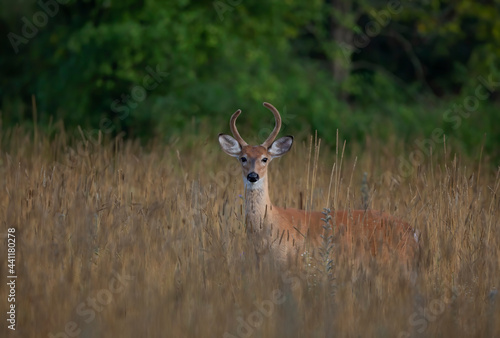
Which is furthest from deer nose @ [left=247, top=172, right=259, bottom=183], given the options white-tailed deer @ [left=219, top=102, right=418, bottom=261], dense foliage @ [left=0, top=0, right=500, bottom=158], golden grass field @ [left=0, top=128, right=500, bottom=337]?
dense foliage @ [left=0, top=0, right=500, bottom=158]

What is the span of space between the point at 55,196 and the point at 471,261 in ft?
8.98

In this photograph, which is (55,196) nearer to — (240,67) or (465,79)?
(240,67)

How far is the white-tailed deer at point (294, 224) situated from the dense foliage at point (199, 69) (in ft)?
16.5

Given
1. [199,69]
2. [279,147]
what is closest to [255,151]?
[279,147]

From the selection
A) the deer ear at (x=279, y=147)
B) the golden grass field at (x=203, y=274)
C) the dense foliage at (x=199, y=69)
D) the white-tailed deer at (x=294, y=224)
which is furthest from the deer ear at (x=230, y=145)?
the dense foliage at (x=199, y=69)

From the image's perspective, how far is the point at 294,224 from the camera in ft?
20.7

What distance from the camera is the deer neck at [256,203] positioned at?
6254 millimetres

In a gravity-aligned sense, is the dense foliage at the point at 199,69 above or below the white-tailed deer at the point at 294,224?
above

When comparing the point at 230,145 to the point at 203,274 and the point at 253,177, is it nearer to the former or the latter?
the point at 253,177

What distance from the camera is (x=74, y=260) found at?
5176mm

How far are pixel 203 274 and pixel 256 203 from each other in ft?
4.29

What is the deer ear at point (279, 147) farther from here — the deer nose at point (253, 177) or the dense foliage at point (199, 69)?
the dense foliage at point (199, 69)

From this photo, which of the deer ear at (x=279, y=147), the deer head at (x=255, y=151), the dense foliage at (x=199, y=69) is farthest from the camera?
the dense foliage at (x=199, y=69)

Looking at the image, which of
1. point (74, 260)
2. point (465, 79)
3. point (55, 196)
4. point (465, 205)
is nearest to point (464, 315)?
point (465, 205)
